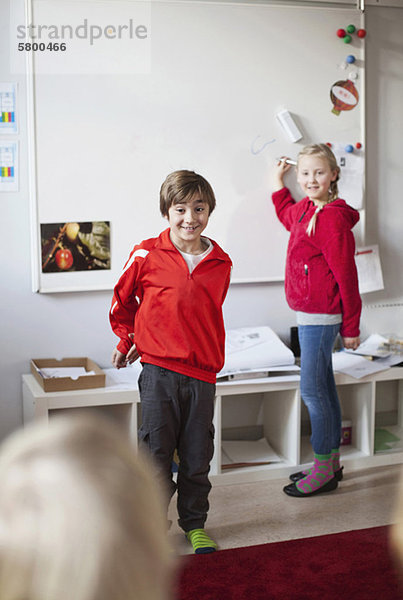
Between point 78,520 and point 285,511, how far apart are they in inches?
88.2

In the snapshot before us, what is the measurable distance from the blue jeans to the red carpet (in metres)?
0.44

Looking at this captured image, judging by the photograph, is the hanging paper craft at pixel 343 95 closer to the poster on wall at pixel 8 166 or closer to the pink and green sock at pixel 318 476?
the poster on wall at pixel 8 166

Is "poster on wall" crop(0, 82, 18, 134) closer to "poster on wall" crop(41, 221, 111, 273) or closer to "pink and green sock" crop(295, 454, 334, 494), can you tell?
"poster on wall" crop(41, 221, 111, 273)

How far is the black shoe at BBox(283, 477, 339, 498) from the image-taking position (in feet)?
9.04

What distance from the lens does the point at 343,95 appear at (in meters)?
3.16

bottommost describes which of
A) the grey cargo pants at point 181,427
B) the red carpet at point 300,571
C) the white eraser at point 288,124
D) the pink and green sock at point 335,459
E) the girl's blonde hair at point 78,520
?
the red carpet at point 300,571

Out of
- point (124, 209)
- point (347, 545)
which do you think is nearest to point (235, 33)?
point (124, 209)

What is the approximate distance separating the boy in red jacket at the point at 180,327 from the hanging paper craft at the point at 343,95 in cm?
119

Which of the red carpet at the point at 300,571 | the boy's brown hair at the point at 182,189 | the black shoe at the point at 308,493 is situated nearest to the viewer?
the red carpet at the point at 300,571

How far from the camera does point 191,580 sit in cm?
211

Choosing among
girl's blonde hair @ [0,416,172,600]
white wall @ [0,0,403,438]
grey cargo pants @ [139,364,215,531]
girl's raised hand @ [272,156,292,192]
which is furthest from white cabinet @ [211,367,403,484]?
girl's blonde hair @ [0,416,172,600]

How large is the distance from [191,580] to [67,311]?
4.15 feet

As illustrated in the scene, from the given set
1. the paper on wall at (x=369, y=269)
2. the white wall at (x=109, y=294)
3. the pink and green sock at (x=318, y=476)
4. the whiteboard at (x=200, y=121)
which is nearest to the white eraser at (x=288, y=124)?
the whiteboard at (x=200, y=121)

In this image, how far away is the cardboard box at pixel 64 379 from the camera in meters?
2.65
